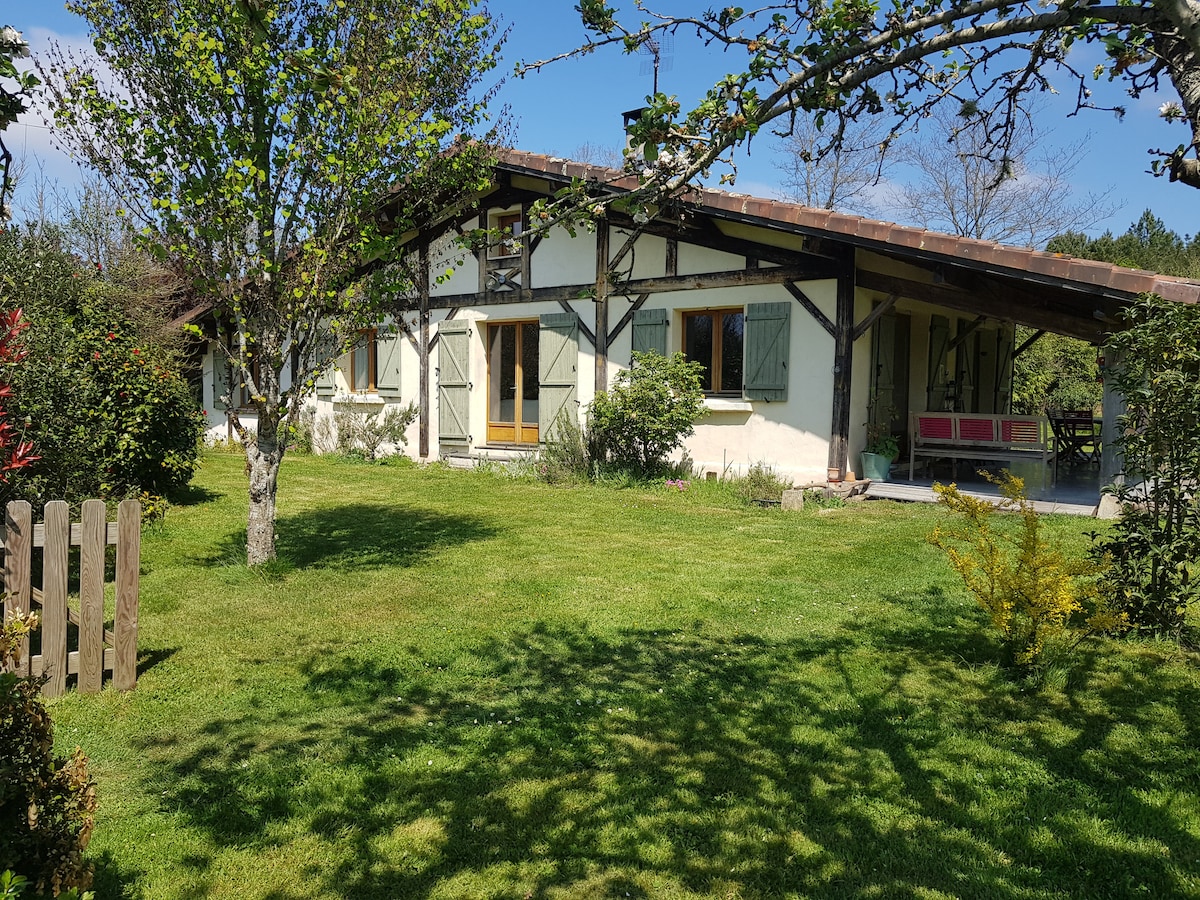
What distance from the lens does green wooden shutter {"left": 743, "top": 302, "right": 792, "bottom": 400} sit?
1038 centimetres

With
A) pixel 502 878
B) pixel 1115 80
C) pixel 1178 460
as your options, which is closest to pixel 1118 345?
pixel 1178 460

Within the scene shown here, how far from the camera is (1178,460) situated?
435cm

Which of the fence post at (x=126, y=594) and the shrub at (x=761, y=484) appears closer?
the fence post at (x=126, y=594)

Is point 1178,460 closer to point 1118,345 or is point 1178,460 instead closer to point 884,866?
point 1118,345

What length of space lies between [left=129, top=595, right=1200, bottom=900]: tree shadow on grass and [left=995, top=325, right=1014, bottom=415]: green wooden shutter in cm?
1196

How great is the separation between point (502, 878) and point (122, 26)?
5810 mm

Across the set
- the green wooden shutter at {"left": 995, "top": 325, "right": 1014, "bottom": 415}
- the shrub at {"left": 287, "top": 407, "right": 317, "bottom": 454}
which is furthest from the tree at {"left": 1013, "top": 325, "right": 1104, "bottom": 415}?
the shrub at {"left": 287, "top": 407, "right": 317, "bottom": 454}

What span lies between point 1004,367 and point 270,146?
45.1 ft

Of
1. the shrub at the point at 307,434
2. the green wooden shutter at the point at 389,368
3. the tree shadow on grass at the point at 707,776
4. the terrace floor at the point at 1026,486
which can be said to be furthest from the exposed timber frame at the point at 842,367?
the shrub at the point at 307,434

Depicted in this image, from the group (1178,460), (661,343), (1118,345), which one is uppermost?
(661,343)

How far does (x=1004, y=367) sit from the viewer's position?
15320mm

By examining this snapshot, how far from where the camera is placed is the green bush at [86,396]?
573 cm

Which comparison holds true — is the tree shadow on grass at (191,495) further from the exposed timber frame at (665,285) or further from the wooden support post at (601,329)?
the wooden support post at (601,329)

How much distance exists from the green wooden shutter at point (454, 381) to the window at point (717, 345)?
13.1 feet
